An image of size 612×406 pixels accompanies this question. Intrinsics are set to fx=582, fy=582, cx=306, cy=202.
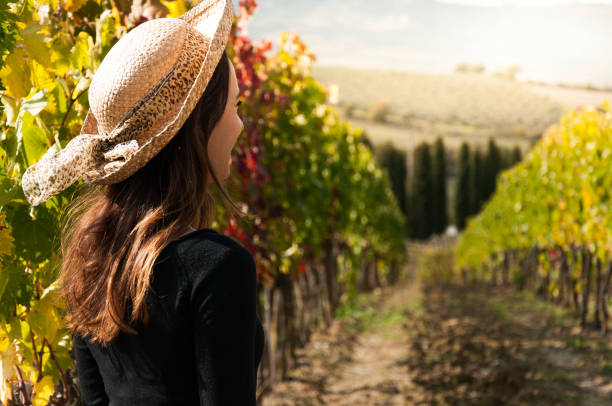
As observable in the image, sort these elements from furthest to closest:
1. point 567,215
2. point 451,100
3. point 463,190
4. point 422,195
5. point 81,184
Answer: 1. point 451,100
2. point 463,190
3. point 422,195
4. point 567,215
5. point 81,184

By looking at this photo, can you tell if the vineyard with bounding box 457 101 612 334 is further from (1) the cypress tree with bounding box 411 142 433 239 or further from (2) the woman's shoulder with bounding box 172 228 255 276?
(1) the cypress tree with bounding box 411 142 433 239

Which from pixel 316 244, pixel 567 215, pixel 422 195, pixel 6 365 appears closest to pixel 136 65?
pixel 6 365

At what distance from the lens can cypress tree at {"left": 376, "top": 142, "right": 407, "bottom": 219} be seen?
67.0 metres

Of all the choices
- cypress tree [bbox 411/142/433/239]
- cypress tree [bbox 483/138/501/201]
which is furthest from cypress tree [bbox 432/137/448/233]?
cypress tree [bbox 483/138/501/201]

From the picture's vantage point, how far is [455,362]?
274 inches

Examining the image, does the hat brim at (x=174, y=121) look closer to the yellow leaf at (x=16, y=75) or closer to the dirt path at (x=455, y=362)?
the yellow leaf at (x=16, y=75)

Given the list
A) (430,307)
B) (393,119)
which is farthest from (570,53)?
(430,307)

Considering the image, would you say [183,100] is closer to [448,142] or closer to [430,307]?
[430,307]

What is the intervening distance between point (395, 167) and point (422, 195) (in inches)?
375

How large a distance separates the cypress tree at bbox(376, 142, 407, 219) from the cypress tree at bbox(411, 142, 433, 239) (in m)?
3.71

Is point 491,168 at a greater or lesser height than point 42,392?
lesser

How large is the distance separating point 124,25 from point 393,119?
10401 cm

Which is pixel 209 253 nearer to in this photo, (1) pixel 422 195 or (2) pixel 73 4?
(2) pixel 73 4

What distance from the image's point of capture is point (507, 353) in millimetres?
7145
